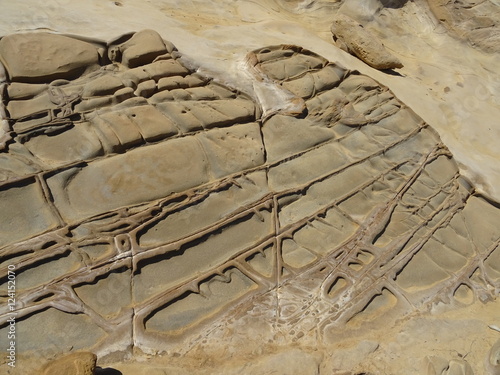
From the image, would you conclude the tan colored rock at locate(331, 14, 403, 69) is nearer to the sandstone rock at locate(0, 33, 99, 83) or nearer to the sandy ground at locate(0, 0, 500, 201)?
the sandy ground at locate(0, 0, 500, 201)

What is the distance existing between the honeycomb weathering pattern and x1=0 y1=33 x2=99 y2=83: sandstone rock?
4 centimetres

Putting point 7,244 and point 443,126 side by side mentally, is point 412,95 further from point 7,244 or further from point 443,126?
point 7,244

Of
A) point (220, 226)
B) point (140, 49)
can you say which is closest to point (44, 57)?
point (140, 49)

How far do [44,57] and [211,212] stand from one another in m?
2.87

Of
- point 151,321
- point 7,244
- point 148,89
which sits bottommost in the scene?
point 151,321

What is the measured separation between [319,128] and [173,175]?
2253 millimetres

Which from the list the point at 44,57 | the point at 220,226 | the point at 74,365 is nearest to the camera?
the point at 74,365

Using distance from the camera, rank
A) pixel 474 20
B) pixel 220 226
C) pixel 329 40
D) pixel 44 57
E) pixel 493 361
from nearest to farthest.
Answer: pixel 493 361 < pixel 220 226 < pixel 44 57 < pixel 329 40 < pixel 474 20

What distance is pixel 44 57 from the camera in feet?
18.3

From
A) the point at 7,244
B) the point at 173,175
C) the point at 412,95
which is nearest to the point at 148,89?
the point at 173,175

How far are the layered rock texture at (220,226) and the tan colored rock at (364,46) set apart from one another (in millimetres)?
2262

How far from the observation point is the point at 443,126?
25.4 feet

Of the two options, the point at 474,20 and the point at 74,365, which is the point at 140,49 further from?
the point at 474,20

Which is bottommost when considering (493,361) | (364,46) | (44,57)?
(493,361)
